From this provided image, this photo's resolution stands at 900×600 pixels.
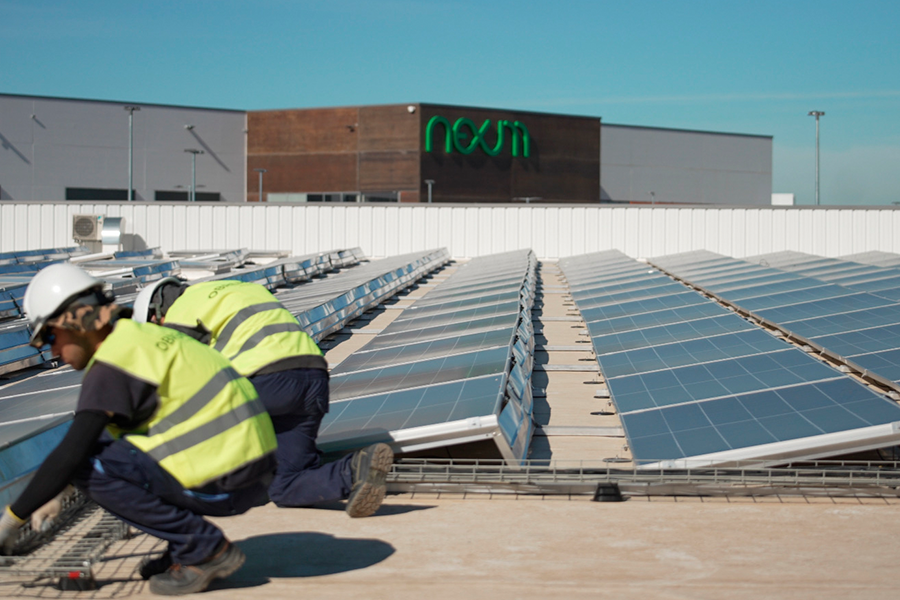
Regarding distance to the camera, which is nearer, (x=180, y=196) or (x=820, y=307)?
(x=820, y=307)

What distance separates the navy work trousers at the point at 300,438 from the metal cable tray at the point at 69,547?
1.02 m

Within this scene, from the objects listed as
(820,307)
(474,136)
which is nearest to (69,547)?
(820,307)

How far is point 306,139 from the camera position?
51.4 meters

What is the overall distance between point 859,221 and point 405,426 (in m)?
27.1

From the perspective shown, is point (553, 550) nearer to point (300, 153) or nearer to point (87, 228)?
point (87, 228)

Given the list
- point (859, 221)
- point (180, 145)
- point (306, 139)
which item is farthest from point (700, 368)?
point (180, 145)

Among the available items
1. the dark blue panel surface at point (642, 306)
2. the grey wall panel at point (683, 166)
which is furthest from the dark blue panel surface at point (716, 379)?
the grey wall panel at point (683, 166)

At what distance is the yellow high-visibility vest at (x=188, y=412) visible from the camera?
423 cm

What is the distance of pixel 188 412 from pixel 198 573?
0.81m

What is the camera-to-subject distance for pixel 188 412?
4.31m

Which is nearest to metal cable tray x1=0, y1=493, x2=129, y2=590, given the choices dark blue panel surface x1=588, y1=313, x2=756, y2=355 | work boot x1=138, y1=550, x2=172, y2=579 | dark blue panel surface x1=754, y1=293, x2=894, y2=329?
work boot x1=138, y1=550, x2=172, y2=579

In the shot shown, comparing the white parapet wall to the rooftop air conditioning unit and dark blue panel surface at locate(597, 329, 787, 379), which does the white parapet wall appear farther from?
dark blue panel surface at locate(597, 329, 787, 379)

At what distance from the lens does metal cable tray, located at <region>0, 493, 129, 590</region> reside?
4562 millimetres

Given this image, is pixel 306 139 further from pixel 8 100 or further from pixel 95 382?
pixel 95 382
